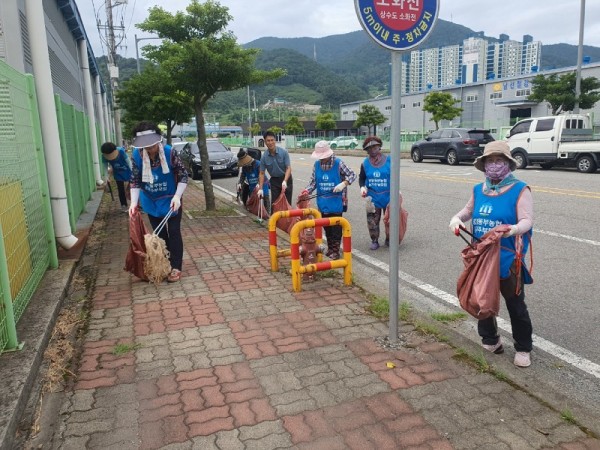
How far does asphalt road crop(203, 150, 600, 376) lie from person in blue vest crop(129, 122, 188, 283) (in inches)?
102

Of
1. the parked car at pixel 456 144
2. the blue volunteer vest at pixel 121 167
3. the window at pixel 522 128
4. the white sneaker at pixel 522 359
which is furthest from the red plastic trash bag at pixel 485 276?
the parked car at pixel 456 144

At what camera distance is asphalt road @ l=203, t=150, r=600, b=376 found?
13.4 ft

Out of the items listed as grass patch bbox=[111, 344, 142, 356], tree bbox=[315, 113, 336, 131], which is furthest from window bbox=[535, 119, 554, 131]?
tree bbox=[315, 113, 336, 131]

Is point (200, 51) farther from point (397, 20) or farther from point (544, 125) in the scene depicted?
point (544, 125)

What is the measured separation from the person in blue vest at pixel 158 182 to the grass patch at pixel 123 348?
5.30ft

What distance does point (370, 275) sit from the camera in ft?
19.1

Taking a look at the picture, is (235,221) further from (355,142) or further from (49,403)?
(355,142)

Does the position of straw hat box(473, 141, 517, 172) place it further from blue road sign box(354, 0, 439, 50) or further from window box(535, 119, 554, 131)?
window box(535, 119, 554, 131)

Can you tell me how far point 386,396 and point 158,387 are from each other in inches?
58.2

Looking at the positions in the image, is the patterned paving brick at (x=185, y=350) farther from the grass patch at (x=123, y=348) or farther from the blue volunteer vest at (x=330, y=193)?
the blue volunteer vest at (x=330, y=193)

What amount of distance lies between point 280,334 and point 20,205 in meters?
2.65

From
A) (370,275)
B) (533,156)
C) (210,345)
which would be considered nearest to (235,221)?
(370,275)

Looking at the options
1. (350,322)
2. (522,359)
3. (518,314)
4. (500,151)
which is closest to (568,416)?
(522,359)

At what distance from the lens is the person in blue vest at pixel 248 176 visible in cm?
930
